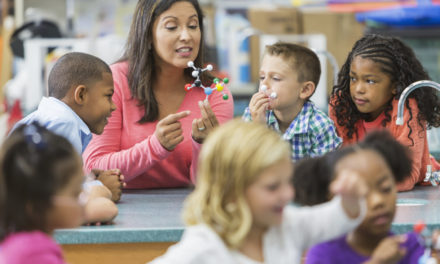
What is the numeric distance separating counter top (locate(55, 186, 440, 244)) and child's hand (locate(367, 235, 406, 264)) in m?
0.44

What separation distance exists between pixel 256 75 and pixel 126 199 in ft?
12.2

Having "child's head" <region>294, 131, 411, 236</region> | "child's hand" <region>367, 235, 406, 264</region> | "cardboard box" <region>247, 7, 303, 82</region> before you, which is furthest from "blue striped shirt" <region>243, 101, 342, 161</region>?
"cardboard box" <region>247, 7, 303, 82</region>

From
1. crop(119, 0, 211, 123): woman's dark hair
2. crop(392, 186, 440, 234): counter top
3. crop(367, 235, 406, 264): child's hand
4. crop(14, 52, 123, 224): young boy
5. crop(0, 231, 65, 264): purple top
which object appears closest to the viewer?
crop(0, 231, 65, 264): purple top

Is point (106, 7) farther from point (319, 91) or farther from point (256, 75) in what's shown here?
point (319, 91)

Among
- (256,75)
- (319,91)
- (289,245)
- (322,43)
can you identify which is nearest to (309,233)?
(289,245)

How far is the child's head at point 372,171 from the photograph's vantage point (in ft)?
4.45

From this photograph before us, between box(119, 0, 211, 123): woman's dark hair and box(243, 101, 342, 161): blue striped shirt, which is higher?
box(119, 0, 211, 123): woman's dark hair

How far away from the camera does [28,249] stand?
4.03 ft

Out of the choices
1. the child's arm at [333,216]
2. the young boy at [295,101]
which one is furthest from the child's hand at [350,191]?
the young boy at [295,101]

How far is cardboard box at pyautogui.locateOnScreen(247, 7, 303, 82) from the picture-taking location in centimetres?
591

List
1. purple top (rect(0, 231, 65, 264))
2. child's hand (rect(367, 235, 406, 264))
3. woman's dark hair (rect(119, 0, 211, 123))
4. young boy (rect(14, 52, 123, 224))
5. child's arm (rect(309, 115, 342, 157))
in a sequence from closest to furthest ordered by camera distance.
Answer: purple top (rect(0, 231, 65, 264))
child's hand (rect(367, 235, 406, 264))
young boy (rect(14, 52, 123, 224))
child's arm (rect(309, 115, 342, 157))
woman's dark hair (rect(119, 0, 211, 123))

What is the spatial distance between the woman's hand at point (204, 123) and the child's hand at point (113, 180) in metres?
0.23

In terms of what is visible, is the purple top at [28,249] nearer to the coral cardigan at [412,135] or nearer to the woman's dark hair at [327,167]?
the woman's dark hair at [327,167]

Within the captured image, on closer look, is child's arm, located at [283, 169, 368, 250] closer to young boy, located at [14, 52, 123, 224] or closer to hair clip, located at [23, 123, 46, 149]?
hair clip, located at [23, 123, 46, 149]
